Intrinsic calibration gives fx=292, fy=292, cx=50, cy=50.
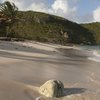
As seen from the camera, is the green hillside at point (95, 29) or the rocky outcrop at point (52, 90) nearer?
the rocky outcrop at point (52, 90)

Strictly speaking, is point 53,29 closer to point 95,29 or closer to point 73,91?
point 95,29

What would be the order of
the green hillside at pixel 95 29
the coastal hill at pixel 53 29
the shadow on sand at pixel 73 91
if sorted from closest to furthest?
the shadow on sand at pixel 73 91 → the coastal hill at pixel 53 29 → the green hillside at pixel 95 29

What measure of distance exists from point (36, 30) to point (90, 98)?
123m

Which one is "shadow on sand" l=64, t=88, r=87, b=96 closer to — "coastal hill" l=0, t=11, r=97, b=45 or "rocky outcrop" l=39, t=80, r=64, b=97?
"rocky outcrop" l=39, t=80, r=64, b=97

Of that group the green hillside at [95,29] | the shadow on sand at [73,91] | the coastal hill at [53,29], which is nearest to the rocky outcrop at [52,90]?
the shadow on sand at [73,91]

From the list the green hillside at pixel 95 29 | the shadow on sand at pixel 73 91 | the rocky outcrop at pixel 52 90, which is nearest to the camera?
the rocky outcrop at pixel 52 90

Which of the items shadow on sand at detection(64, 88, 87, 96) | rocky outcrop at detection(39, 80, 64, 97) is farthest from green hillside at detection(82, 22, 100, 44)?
rocky outcrop at detection(39, 80, 64, 97)

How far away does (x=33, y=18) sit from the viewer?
150 meters

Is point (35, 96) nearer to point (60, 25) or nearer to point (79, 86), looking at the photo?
point (79, 86)

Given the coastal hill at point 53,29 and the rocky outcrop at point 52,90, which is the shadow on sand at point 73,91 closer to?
the rocky outcrop at point 52,90

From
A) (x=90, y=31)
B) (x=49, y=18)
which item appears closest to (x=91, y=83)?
(x=49, y=18)

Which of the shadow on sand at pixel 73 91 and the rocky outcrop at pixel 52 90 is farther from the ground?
the rocky outcrop at pixel 52 90

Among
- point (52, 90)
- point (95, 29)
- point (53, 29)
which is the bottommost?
point (52, 90)

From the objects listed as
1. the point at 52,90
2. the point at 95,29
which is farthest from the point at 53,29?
the point at 52,90
